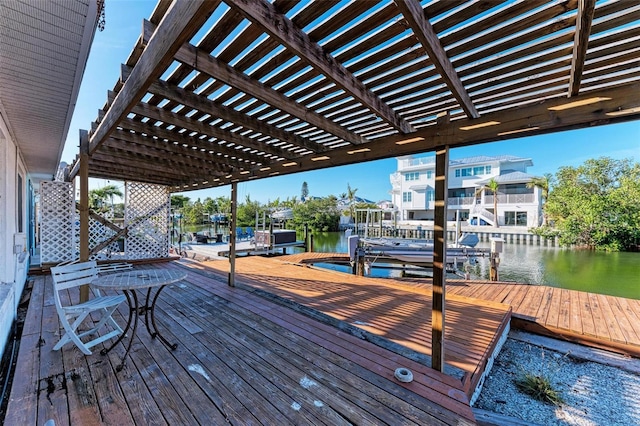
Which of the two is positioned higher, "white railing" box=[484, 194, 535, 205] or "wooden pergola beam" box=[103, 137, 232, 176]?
"white railing" box=[484, 194, 535, 205]

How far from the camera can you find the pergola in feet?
4.14

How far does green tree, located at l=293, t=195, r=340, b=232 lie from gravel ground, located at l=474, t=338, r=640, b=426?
25.6m

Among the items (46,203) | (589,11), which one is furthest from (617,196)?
(46,203)

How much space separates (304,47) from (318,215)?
27.6 m

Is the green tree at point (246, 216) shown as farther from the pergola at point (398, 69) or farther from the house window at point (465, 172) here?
the pergola at point (398, 69)

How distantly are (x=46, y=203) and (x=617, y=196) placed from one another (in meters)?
24.5

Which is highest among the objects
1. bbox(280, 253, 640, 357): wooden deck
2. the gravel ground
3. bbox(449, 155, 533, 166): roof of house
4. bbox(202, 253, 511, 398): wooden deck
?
bbox(449, 155, 533, 166): roof of house

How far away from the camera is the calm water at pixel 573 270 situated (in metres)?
8.30

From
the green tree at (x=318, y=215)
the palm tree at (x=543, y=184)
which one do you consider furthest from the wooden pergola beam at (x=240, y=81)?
the green tree at (x=318, y=215)

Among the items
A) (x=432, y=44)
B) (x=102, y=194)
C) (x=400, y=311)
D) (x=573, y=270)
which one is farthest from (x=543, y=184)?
(x=102, y=194)

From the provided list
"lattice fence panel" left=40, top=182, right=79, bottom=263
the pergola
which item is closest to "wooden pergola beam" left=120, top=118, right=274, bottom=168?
the pergola

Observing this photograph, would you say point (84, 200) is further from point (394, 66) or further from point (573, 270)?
point (573, 270)

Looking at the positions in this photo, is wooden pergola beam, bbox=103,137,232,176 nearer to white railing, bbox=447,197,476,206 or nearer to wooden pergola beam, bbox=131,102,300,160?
wooden pergola beam, bbox=131,102,300,160

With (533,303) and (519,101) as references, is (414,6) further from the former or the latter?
(533,303)
